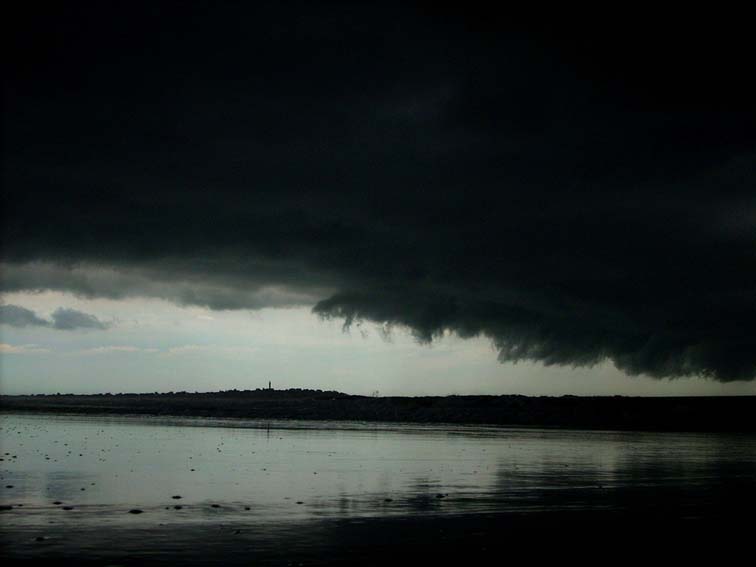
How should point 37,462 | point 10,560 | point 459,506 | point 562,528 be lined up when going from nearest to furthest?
point 10,560 < point 562,528 < point 459,506 < point 37,462

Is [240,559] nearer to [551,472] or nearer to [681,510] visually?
[681,510]

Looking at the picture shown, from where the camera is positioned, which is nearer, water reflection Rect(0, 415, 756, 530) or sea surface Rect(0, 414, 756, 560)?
sea surface Rect(0, 414, 756, 560)

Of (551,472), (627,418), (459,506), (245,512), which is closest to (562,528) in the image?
(459,506)

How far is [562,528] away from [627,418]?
73808 mm

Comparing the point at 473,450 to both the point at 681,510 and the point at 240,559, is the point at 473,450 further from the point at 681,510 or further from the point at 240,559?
the point at 240,559

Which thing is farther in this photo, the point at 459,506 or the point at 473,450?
the point at 473,450

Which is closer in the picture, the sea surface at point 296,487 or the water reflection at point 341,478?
the sea surface at point 296,487

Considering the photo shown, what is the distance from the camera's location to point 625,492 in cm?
2673

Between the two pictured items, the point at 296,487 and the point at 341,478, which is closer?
the point at 296,487

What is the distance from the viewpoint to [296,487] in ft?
86.3

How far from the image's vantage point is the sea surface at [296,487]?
59.3ft

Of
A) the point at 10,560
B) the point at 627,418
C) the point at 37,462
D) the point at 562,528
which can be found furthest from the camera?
the point at 627,418

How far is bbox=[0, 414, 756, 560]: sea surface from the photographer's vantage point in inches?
711

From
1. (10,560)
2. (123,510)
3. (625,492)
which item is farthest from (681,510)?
(10,560)
